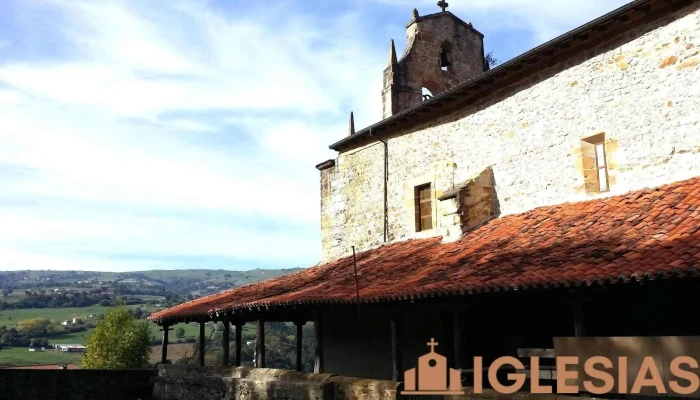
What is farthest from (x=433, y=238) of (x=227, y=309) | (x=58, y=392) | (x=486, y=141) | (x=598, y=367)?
(x=58, y=392)

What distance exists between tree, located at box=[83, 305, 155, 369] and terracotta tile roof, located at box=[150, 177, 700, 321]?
34550 mm

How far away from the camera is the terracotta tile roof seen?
6.31m

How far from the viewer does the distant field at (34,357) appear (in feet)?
200

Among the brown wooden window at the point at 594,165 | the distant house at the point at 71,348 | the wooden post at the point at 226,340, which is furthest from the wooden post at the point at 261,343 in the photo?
the distant house at the point at 71,348

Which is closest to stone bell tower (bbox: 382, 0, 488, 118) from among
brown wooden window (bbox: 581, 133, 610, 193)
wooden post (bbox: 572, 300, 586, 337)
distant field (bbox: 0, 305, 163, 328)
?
brown wooden window (bbox: 581, 133, 610, 193)

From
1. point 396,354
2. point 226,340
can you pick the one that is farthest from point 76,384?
point 396,354

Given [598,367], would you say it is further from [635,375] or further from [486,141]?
[486,141]

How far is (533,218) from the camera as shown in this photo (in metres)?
9.98

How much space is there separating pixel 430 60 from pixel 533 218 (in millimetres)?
7725

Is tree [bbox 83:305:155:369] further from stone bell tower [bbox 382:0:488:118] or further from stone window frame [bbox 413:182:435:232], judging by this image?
stone window frame [bbox 413:182:435:232]

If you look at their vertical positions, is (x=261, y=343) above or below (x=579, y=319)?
below

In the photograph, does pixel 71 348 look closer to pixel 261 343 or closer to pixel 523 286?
pixel 261 343

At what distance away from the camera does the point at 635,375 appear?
6.08 m

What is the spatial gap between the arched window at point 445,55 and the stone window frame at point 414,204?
471 centimetres
